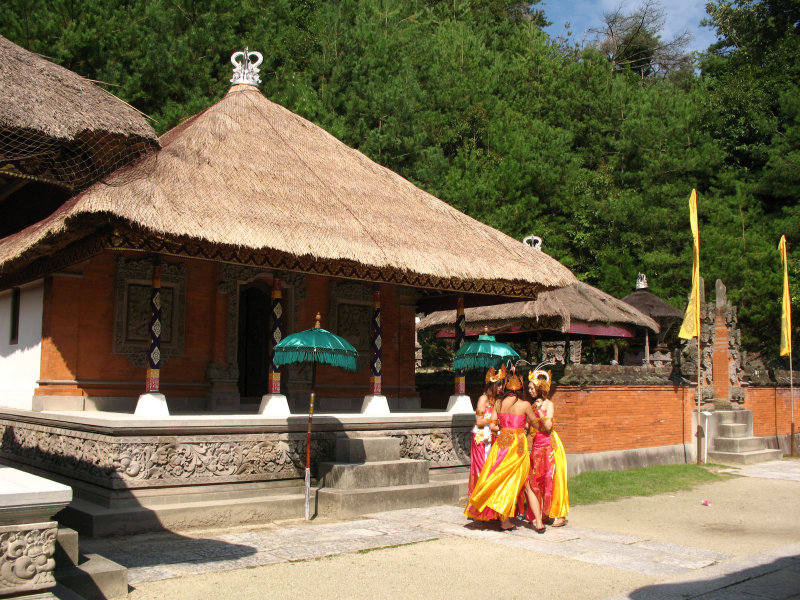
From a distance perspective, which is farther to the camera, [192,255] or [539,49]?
[539,49]

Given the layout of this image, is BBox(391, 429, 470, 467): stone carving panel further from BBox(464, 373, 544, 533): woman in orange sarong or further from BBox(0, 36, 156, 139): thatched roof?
BBox(0, 36, 156, 139): thatched roof

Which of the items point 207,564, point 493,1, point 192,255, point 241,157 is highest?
point 493,1

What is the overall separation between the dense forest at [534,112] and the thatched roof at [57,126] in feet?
41.3

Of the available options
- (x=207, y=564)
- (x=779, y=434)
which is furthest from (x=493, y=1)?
(x=207, y=564)

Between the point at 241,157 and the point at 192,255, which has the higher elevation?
the point at 241,157

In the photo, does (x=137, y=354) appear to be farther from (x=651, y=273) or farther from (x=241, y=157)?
(x=651, y=273)

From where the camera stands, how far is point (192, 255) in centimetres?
1009

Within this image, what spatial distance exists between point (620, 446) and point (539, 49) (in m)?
29.3

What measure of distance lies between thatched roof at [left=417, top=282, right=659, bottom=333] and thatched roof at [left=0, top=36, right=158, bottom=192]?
9589mm

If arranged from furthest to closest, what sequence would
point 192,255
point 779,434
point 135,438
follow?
1. point 779,434
2. point 192,255
3. point 135,438

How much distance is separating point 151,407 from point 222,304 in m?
3.75

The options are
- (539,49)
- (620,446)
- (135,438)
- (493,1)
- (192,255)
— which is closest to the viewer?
(135,438)

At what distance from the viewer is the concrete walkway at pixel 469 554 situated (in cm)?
645

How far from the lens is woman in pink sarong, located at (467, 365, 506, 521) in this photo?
29.1 feet
